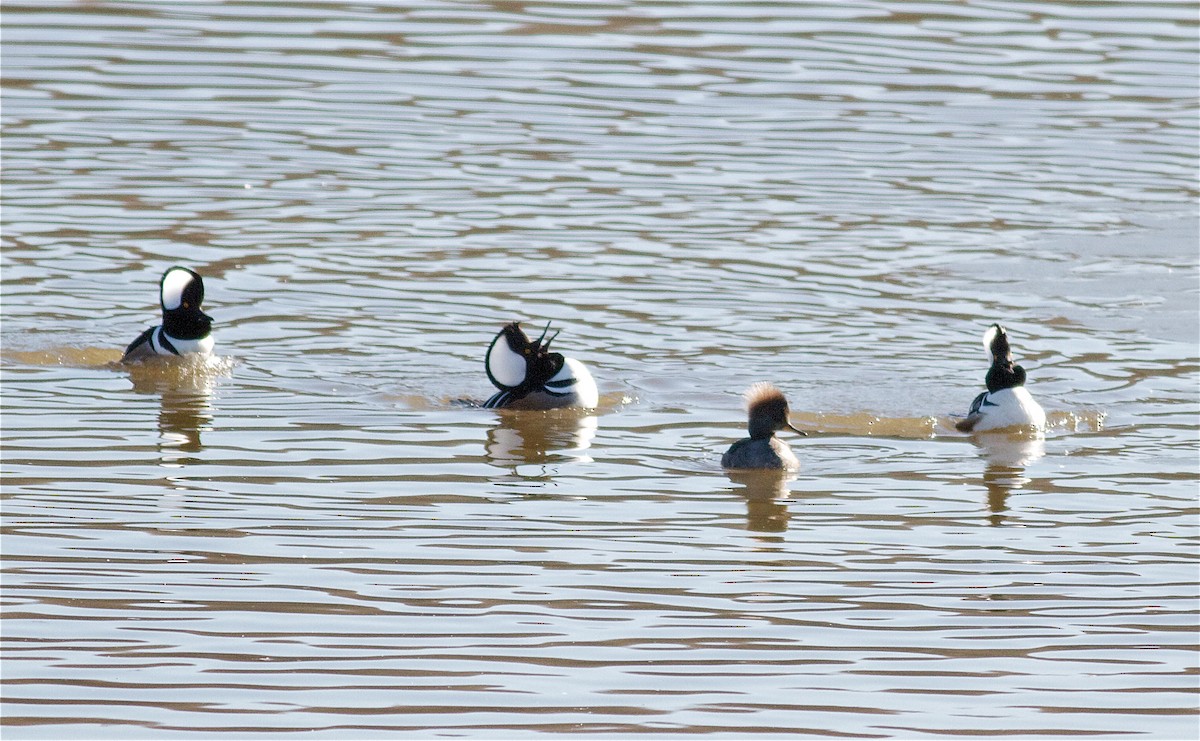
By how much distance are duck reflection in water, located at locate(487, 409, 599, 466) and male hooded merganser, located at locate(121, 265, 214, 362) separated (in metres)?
2.16

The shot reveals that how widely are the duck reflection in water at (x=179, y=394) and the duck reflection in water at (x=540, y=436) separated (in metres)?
1.63

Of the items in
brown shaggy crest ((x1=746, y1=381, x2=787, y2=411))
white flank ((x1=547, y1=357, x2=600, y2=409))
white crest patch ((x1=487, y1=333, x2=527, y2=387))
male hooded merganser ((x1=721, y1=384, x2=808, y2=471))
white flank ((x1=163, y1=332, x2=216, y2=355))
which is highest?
white flank ((x1=163, y1=332, x2=216, y2=355))

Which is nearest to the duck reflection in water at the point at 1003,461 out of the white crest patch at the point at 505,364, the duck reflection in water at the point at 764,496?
the duck reflection in water at the point at 764,496

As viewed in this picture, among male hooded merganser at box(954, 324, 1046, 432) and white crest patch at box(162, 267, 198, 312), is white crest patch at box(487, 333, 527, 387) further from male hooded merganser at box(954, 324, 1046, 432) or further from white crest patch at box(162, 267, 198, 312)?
male hooded merganser at box(954, 324, 1046, 432)

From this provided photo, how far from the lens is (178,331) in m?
12.5

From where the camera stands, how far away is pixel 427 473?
988 centimetres

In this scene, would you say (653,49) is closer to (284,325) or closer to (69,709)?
(284,325)

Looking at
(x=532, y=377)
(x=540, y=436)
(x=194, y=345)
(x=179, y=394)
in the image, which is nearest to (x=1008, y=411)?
(x=540, y=436)

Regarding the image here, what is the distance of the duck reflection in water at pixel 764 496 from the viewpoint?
905 cm

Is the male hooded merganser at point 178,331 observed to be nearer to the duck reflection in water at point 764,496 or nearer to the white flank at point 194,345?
the white flank at point 194,345

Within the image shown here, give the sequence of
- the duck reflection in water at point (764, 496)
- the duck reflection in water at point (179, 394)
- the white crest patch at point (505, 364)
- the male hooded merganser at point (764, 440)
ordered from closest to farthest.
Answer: the duck reflection in water at point (764, 496), the male hooded merganser at point (764, 440), the duck reflection in water at point (179, 394), the white crest patch at point (505, 364)

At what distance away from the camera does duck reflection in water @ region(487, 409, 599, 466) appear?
10594 millimetres

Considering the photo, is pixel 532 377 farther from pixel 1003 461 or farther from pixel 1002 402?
pixel 1003 461

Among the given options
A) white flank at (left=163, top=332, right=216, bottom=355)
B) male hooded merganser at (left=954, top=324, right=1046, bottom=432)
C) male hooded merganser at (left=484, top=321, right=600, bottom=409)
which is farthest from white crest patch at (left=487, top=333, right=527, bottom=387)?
male hooded merganser at (left=954, top=324, right=1046, bottom=432)
